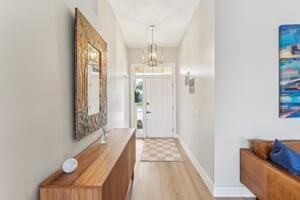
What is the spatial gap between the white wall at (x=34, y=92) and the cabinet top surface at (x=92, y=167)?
11 centimetres

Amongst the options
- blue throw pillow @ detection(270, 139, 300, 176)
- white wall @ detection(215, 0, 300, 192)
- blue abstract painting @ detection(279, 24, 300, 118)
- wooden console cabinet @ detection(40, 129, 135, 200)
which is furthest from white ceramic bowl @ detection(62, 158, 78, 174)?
blue abstract painting @ detection(279, 24, 300, 118)

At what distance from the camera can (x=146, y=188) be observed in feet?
12.7

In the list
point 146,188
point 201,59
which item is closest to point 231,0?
point 201,59

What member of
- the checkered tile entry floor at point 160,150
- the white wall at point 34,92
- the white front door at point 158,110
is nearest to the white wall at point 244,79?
the white wall at point 34,92

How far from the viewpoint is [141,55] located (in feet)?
28.0

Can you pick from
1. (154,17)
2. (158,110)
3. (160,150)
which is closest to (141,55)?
(158,110)

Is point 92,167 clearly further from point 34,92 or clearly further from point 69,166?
point 34,92

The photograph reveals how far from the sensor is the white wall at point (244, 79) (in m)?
3.58

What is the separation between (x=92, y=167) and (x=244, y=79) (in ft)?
7.92

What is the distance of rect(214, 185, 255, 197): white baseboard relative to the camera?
140 inches

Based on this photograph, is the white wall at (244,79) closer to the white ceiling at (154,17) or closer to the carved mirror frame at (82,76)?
the white ceiling at (154,17)

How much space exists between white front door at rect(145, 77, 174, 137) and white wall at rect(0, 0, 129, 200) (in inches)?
249

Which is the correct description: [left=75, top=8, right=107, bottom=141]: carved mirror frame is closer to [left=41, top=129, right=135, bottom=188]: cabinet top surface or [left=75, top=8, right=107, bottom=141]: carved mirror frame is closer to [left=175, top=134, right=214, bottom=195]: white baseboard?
[left=41, top=129, right=135, bottom=188]: cabinet top surface

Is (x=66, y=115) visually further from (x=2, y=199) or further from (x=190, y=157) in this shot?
(x=190, y=157)
